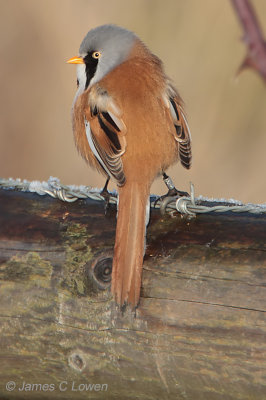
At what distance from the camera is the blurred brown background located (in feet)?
15.8

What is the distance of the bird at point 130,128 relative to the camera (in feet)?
7.97

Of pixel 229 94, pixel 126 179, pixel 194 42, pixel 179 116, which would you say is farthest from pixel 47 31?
pixel 126 179

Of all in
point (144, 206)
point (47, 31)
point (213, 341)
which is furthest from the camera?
point (47, 31)

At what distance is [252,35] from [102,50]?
3.12 m

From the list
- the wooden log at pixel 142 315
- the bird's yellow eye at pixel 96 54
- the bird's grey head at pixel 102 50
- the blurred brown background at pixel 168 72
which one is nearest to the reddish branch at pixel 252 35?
the wooden log at pixel 142 315

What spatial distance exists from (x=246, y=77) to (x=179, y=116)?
2.08 m

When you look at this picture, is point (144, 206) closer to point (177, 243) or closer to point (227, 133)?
point (177, 243)

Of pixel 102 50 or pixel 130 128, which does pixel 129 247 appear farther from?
pixel 102 50

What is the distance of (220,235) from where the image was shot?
7.09 feet

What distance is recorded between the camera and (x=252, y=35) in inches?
18.1

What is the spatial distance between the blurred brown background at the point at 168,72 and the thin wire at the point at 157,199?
251cm

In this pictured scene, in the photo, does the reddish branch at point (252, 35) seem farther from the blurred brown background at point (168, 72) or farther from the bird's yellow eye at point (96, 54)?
the blurred brown background at point (168, 72)

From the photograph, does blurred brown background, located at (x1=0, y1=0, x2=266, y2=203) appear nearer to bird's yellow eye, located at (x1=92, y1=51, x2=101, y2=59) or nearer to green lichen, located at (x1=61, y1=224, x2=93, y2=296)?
bird's yellow eye, located at (x1=92, y1=51, x2=101, y2=59)

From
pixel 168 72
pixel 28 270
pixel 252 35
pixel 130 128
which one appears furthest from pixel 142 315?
pixel 168 72
